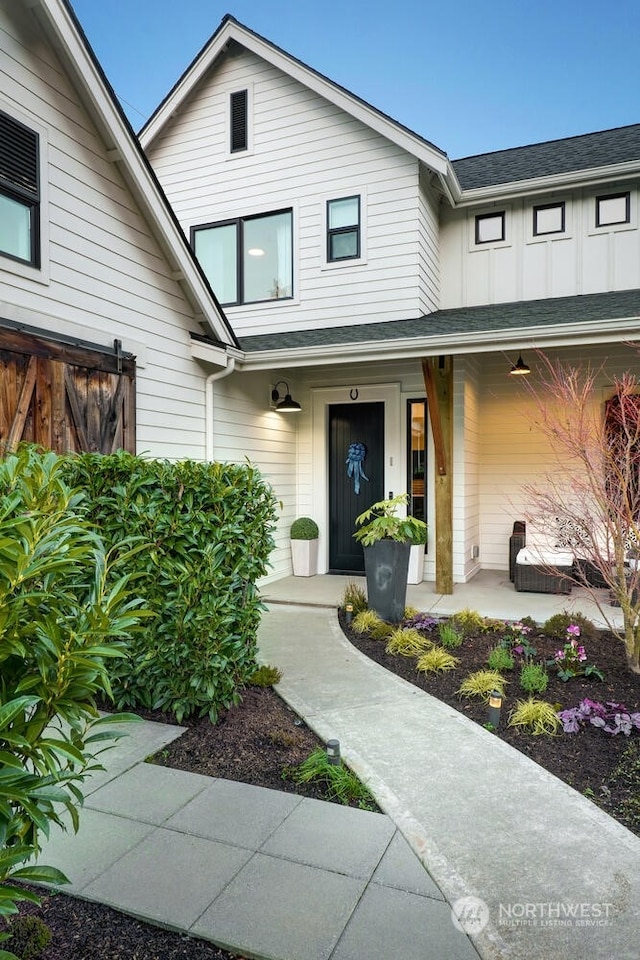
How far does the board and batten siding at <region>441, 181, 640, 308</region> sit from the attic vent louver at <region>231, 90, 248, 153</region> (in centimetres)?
314

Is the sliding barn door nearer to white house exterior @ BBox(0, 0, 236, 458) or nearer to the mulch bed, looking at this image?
white house exterior @ BBox(0, 0, 236, 458)

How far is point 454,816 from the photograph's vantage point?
98.1 inches

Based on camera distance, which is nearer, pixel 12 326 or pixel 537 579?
pixel 12 326

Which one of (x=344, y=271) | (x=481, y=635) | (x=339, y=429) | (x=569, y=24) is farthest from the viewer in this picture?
(x=569, y=24)

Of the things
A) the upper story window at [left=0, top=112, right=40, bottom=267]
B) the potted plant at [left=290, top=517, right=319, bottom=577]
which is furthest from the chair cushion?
the upper story window at [left=0, top=112, right=40, bottom=267]

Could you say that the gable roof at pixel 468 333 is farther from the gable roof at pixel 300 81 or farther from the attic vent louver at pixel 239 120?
the attic vent louver at pixel 239 120

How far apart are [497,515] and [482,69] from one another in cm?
1928

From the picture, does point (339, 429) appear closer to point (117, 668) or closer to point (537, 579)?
point (537, 579)

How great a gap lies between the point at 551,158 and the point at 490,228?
140cm

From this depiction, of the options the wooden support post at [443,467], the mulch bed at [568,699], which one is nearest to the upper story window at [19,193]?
the mulch bed at [568,699]

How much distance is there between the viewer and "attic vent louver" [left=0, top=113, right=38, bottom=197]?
13.8ft

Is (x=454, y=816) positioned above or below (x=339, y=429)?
below

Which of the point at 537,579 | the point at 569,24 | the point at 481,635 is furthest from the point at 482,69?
the point at 481,635

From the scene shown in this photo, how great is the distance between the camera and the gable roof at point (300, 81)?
7.32 m
